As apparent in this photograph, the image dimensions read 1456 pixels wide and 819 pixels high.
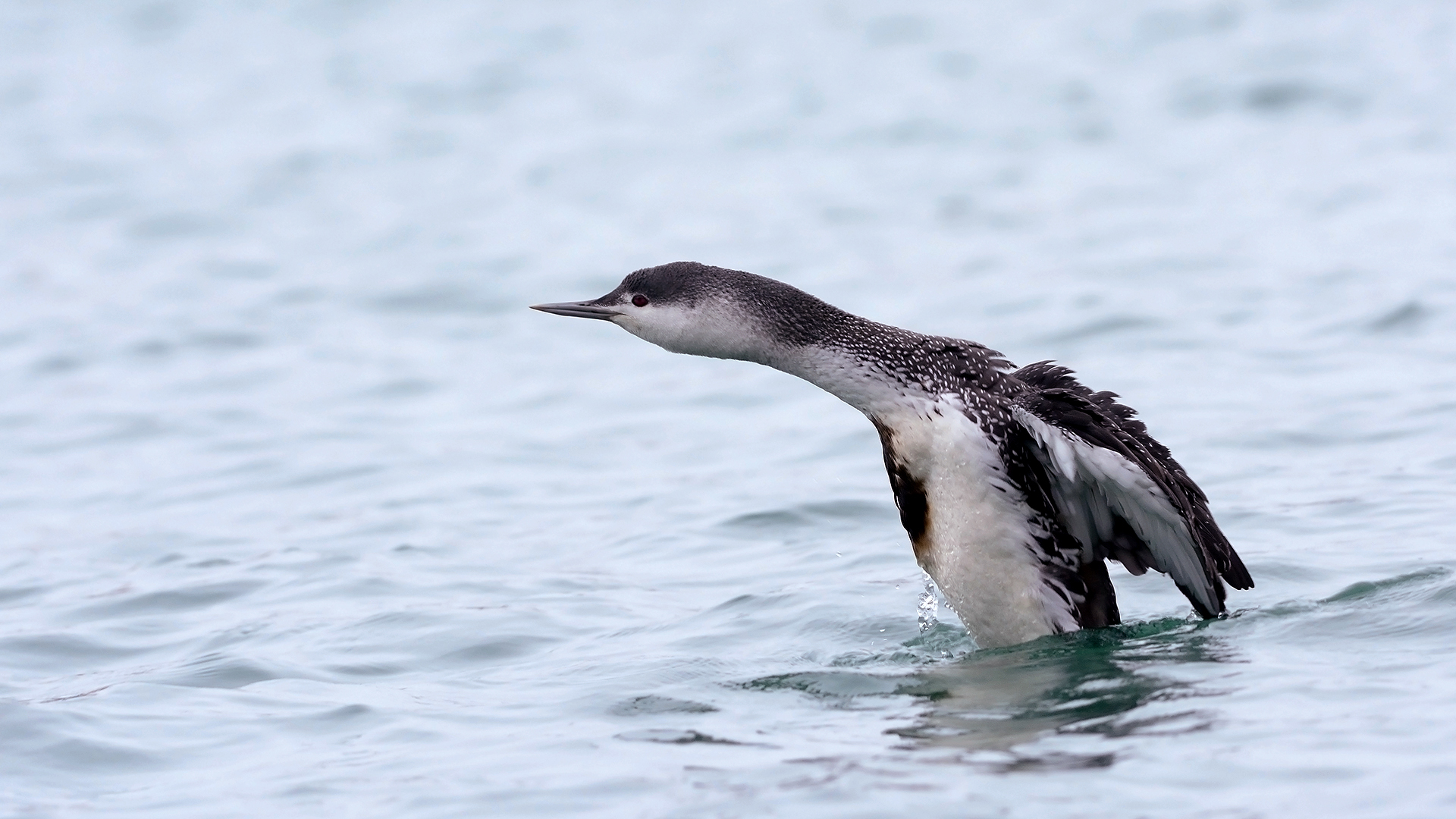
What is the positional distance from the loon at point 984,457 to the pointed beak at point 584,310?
0.01 meters

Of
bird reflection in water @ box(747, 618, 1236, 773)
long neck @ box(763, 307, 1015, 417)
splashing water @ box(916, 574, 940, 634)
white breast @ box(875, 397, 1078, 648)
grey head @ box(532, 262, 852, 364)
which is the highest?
grey head @ box(532, 262, 852, 364)

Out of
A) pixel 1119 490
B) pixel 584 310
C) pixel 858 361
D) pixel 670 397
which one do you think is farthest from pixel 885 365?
pixel 670 397

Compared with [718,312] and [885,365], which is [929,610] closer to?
[885,365]

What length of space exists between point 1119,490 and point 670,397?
6.63 metres

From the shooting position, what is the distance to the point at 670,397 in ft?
40.8

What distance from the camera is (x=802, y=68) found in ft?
76.6

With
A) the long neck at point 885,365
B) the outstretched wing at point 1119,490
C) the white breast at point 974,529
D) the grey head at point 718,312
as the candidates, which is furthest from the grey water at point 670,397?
the grey head at point 718,312

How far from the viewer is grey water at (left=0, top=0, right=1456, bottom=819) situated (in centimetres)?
562

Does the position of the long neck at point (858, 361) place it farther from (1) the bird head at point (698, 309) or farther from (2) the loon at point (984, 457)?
(1) the bird head at point (698, 309)

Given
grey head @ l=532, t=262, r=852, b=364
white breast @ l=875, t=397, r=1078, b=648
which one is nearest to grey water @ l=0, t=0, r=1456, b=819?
white breast @ l=875, t=397, r=1078, b=648

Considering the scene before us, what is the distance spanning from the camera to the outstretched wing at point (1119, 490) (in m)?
6.01

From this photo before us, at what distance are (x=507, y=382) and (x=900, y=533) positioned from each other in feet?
16.0

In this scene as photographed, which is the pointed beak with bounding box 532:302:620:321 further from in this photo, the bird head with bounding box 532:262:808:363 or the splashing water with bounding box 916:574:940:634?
the splashing water with bounding box 916:574:940:634

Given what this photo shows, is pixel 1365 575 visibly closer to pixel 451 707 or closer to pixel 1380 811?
pixel 1380 811
